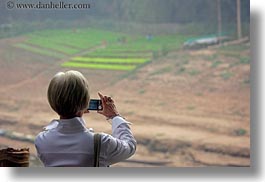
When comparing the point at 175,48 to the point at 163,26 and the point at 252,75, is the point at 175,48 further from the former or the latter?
the point at 252,75

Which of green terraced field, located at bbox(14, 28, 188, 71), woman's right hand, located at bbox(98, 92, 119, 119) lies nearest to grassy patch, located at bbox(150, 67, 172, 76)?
green terraced field, located at bbox(14, 28, 188, 71)

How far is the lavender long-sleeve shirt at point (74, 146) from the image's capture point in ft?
5.74

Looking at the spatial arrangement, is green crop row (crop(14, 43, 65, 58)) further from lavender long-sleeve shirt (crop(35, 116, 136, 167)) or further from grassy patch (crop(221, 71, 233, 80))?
lavender long-sleeve shirt (crop(35, 116, 136, 167))

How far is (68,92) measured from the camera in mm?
1687

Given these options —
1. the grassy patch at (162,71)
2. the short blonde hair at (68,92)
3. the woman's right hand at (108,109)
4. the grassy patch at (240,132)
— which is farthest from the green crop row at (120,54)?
the short blonde hair at (68,92)

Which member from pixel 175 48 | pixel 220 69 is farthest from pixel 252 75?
pixel 175 48

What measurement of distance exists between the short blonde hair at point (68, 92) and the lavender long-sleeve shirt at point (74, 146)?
7cm

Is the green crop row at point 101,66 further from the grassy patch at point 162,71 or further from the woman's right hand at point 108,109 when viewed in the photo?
the woman's right hand at point 108,109

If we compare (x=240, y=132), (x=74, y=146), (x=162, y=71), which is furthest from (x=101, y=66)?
(x=74, y=146)

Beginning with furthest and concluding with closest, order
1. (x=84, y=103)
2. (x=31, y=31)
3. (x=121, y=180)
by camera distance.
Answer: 1. (x=31, y=31)
2. (x=121, y=180)
3. (x=84, y=103)

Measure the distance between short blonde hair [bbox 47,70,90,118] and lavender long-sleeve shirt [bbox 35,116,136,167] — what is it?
7 cm

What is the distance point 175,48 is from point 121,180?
2.89ft

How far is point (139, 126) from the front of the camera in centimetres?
321

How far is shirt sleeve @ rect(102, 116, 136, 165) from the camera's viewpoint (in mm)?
1741
